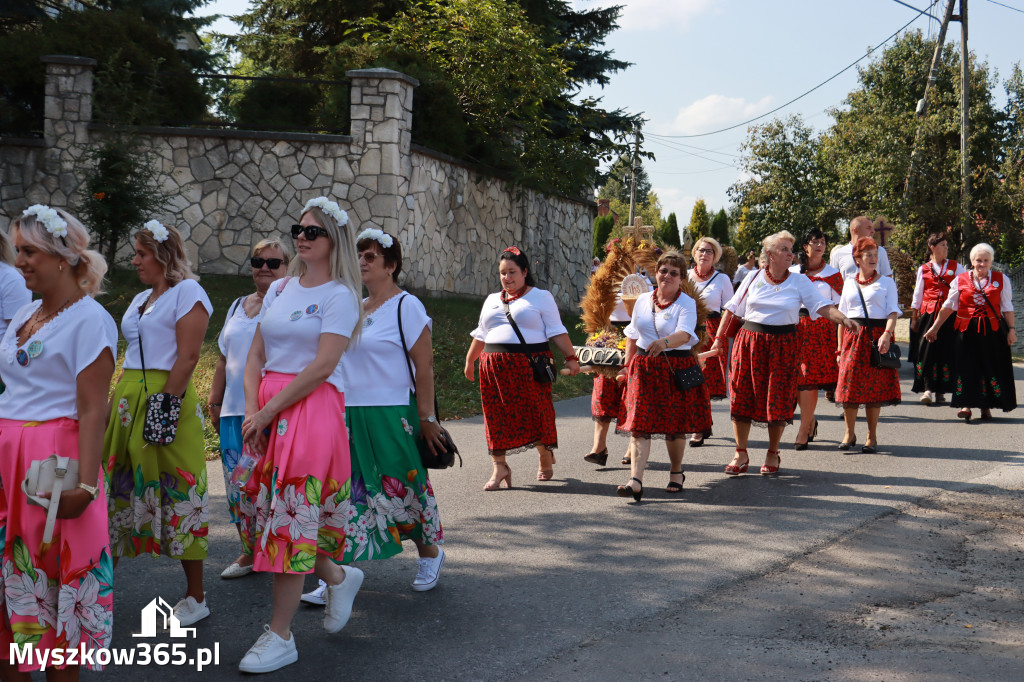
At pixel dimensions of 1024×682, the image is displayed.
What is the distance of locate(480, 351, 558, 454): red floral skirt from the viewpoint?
7.79 metres

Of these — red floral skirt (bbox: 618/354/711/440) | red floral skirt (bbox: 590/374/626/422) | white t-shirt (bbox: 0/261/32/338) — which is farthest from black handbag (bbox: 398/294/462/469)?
red floral skirt (bbox: 590/374/626/422)

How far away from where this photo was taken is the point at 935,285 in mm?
12508

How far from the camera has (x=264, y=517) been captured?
4234 mm

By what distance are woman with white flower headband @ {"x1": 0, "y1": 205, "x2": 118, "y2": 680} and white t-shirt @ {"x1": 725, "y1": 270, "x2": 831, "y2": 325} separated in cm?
616

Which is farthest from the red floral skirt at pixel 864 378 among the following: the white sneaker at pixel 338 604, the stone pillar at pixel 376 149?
the stone pillar at pixel 376 149

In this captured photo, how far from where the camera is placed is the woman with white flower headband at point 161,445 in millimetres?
4648

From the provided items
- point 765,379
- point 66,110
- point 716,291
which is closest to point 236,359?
point 765,379

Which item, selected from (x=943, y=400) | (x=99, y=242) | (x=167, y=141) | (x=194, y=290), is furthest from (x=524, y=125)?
(x=194, y=290)

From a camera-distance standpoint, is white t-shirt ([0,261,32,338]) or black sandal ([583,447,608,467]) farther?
black sandal ([583,447,608,467])

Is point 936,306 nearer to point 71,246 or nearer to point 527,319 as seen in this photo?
point 527,319

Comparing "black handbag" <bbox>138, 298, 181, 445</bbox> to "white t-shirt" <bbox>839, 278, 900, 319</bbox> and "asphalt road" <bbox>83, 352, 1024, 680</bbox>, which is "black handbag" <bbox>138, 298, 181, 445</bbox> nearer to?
"asphalt road" <bbox>83, 352, 1024, 680</bbox>

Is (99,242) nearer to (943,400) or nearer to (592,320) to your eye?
(592,320)

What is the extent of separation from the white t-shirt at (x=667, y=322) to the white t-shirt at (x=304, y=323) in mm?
3725

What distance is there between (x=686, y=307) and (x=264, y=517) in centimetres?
424
